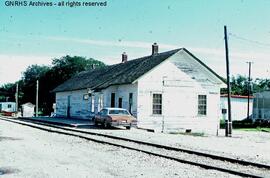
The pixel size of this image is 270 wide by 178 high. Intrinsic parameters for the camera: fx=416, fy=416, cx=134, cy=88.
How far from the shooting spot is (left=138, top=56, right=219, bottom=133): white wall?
3047 cm

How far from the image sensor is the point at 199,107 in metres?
32.7

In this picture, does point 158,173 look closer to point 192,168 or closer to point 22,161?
point 192,168

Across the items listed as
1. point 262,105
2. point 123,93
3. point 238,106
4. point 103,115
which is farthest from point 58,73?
point 103,115

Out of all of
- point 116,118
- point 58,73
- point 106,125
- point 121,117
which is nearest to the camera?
point 116,118

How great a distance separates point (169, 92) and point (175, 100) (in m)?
0.80

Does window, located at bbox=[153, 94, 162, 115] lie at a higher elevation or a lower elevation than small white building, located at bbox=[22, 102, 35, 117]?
higher

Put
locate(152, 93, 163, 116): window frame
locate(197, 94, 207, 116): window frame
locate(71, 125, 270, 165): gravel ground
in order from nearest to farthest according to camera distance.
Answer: locate(71, 125, 270, 165): gravel ground
locate(152, 93, 163, 116): window frame
locate(197, 94, 207, 116): window frame

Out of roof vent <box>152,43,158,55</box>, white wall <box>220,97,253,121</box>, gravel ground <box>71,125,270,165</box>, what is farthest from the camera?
white wall <box>220,97,253,121</box>

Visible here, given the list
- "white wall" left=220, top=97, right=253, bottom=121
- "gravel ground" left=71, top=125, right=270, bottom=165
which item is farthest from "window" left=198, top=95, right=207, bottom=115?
"white wall" left=220, top=97, right=253, bottom=121

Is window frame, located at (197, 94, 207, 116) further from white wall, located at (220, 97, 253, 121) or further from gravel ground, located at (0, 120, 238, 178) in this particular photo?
white wall, located at (220, 97, 253, 121)

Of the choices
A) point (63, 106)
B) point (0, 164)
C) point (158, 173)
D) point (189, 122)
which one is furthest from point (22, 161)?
point (63, 106)

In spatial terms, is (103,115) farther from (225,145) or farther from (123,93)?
(225,145)

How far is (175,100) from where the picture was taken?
31656 millimetres

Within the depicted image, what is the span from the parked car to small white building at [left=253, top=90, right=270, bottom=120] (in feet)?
111
